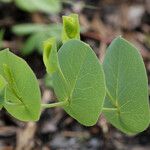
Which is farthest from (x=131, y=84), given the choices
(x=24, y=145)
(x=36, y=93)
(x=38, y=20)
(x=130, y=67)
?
(x=38, y=20)

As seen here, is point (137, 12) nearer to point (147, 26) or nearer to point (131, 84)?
point (147, 26)

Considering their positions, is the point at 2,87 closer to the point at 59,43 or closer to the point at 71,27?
the point at 71,27

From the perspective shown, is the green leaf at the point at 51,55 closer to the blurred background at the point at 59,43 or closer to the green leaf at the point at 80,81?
the green leaf at the point at 80,81

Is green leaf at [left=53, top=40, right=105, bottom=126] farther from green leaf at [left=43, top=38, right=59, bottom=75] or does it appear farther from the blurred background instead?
the blurred background

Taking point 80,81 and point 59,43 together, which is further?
point 59,43

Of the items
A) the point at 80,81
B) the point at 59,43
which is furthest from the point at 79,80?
the point at 59,43

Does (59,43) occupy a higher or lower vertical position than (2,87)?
lower

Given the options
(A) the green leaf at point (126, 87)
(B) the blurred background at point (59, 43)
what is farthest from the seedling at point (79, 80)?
(B) the blurred background at point (59, 43)
